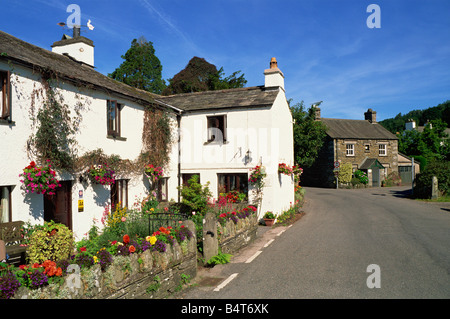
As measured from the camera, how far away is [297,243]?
1104cm

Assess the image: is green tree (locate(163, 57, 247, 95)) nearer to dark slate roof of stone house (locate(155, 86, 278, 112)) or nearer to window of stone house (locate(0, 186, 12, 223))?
dark slate roof of stone house (locate(155, 86, 278, 112))

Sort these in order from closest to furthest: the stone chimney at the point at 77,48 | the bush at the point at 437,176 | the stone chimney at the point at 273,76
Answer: the stone chimney at the point at 77,48 → the stone chimney at the point at 273,76 → the bush at the point at 437,176

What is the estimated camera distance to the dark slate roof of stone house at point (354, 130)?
39156 millimetres

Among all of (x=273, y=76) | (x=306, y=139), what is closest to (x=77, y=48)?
(x=273, y=76)

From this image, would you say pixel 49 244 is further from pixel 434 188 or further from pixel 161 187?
pixel 434 188

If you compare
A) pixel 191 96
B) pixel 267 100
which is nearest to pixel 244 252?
pixel 267 100

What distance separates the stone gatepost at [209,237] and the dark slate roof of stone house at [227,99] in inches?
319

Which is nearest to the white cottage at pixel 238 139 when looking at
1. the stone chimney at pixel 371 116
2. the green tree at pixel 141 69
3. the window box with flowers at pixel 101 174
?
the window box with flowers at pixel 101 174

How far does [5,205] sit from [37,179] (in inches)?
39.1

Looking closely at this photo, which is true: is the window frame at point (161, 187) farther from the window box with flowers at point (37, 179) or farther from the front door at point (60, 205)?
the window box with flowers at point (37, 179)

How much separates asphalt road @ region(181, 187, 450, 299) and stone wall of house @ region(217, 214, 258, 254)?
33 cm

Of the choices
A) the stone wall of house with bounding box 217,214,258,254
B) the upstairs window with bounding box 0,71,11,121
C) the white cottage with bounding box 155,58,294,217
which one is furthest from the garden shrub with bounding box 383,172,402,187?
the upstairs window with bounding box 0,71,11,121

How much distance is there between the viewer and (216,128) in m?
16.5
